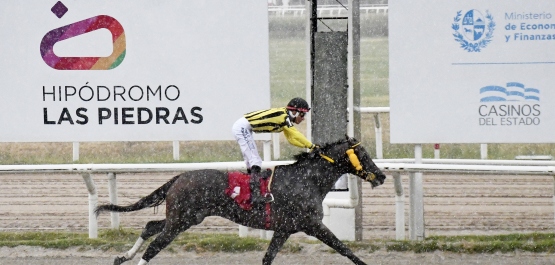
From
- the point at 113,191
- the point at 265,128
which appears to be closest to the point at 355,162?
the point at 265,128

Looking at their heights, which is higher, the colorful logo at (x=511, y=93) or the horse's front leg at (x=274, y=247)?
the colorful logo at (x=511, y=93)

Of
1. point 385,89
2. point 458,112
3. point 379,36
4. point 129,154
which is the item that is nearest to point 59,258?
point 458,112

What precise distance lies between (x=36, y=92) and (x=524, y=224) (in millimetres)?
4359

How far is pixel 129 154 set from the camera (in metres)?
14.7

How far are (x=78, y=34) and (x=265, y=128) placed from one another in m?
1.95

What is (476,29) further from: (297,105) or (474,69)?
(297,105)

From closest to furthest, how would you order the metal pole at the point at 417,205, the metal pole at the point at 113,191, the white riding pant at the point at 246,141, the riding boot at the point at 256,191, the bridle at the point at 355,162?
the riding boot at the point at 256,191, the bridle at the point at 355,162, the white riding pant at the point at 246,141, the metal pole at the point at 417,205, the metal pole at the point at 113,191

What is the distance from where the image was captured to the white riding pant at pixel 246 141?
6.95m

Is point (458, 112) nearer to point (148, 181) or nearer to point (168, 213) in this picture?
point (168, 213)

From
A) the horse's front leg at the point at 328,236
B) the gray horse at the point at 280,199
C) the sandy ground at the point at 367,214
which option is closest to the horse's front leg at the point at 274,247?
the gray horse at the point at 280,199

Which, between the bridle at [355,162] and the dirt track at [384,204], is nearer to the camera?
the bridle at [355,162]

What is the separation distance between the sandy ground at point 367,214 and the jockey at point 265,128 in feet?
2.85

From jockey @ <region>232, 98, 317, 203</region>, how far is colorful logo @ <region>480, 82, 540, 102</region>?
1.51 m

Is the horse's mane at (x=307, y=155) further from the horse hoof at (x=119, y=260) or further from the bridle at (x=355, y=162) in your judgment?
the horse hoof at (x=119, y=260)
